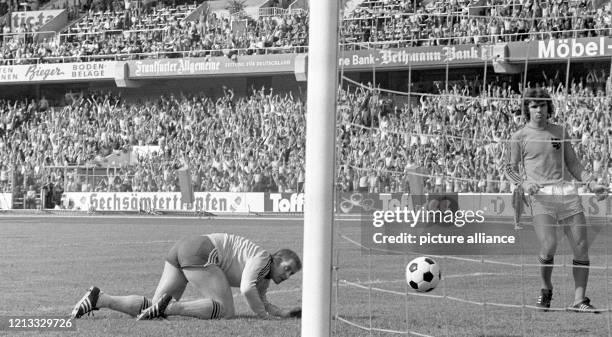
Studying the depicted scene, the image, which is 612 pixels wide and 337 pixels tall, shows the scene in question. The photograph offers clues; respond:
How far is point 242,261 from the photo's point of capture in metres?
8.88

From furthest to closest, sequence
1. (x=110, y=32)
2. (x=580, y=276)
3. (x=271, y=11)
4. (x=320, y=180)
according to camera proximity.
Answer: (x=110, y=32) < (x=271, y=11) < (x=580, y=276) < (x=320, y=180)

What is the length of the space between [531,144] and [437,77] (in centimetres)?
2711

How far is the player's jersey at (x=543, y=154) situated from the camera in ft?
31.2

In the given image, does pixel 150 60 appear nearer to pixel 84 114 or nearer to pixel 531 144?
pixel 84 114

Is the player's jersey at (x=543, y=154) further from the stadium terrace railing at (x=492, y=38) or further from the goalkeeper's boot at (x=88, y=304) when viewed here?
the stadium terrace railing at (x=492, y=38)

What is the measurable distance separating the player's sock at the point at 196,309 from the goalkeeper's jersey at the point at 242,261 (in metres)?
0.29

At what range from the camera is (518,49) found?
30625 mm

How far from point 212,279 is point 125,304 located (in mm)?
742

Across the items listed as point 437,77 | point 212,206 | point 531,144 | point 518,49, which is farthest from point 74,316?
point 437,77

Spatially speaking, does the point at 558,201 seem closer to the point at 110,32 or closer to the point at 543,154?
the point at 543,154

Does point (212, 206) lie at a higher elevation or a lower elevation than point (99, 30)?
lower

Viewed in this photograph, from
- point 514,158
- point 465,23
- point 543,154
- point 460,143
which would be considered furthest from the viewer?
point 465,23

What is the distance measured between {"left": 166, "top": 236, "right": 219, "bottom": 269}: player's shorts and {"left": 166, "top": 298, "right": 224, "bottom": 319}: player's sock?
12.1 inches

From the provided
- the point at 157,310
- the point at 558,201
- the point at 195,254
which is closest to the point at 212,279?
the point at 195,254
